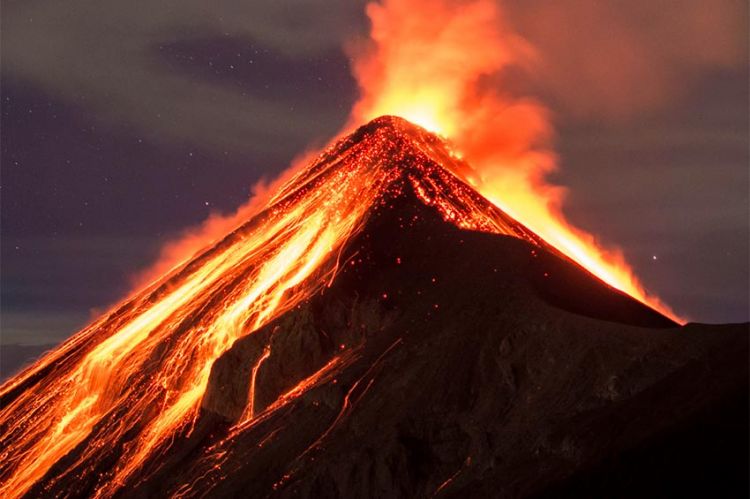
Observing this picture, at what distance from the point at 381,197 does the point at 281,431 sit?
20.5m

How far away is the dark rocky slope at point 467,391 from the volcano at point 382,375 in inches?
3.6

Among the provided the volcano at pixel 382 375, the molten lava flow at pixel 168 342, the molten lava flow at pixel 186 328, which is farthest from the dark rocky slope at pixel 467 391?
the molten lava flow at pixel 168 342

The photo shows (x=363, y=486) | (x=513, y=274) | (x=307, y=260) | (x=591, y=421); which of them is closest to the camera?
(x=591, y=421)

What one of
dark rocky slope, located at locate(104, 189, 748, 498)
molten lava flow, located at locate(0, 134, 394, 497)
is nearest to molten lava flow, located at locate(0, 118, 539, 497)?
molten lava flow, located at locate(0, 134, 394, 497)

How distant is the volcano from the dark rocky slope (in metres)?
0.09

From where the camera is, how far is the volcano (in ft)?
102

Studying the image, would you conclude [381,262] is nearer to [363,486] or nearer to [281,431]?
[281,431]

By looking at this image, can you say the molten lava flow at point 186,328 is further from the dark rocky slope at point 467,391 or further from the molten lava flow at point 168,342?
the dark rocky slope at point 467,391

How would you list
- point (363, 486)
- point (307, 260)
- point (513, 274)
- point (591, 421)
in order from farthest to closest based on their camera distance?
point (307, 260) → point (513, 274) → point (363, 486) → point (591, 421)

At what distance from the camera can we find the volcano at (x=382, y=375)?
31000mm

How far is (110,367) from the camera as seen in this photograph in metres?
55.5

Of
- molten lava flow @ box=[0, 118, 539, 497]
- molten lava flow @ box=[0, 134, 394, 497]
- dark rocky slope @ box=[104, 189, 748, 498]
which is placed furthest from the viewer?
molten lava flow @ box=[0, 134, 394, 497]

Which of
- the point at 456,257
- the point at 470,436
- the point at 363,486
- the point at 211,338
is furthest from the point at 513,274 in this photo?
the point at 211,338

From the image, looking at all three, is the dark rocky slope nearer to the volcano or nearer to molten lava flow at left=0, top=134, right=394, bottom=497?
the volcano
